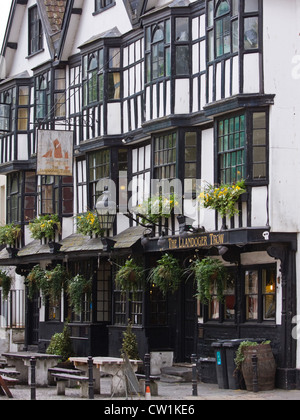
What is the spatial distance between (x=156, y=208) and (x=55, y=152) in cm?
399

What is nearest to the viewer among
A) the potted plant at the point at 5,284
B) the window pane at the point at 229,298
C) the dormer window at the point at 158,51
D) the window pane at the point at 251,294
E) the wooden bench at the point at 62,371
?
the wooden bench at the point at 62,371

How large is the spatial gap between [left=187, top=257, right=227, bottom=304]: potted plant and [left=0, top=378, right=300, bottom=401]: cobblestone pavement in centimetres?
211

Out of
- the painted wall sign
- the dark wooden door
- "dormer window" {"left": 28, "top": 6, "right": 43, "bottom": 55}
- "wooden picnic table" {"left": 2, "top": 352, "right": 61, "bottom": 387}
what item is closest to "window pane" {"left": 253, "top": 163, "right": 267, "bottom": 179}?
the painted wall sign

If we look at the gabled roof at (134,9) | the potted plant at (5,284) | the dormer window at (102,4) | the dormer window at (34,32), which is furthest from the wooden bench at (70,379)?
the dormer window at (34,32)

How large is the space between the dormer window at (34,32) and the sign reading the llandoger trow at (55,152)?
21.3 ft

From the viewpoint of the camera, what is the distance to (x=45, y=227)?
32969 mm

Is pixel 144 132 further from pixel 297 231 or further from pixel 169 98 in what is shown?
pixel 297 231

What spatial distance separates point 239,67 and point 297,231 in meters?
3.84

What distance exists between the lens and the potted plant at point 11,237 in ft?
114

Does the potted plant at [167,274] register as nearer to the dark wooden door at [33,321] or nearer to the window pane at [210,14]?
the window pane at [210,14]

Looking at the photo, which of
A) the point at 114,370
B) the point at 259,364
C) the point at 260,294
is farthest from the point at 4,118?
the point at 259,364

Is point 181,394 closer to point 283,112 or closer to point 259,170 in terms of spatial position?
point 259,170

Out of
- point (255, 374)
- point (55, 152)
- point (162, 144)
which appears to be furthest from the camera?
point (55, 152)
